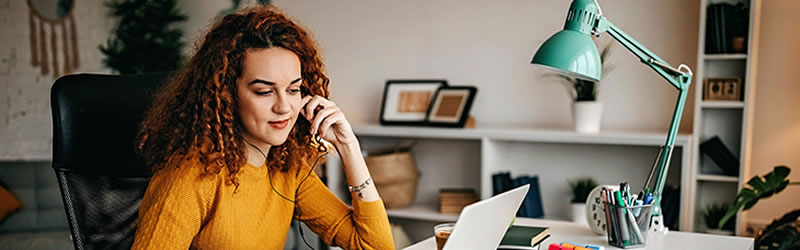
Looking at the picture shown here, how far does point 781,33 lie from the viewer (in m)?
2.73

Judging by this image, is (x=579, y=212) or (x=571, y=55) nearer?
(x=571, y=55)

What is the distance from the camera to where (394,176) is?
319cm

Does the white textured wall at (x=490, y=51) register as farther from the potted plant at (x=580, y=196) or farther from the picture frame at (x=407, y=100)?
the potted plant at (x=580, y=196)

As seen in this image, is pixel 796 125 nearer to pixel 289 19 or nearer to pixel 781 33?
pixel 781 33

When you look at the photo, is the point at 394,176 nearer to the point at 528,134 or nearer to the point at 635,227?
the point at 528,134

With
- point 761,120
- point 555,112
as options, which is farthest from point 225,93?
point 761,120

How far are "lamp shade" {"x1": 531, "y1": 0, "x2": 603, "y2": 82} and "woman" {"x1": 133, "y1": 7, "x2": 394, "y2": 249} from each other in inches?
18.2

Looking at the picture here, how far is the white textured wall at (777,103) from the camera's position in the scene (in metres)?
2.73

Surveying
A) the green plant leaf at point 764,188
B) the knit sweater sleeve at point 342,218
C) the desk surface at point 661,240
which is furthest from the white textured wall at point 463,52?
the knit sweater sleeve at point 342,218

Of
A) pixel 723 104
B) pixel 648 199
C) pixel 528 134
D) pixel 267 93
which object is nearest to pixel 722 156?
pixel 723 104

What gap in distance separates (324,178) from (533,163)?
99cm

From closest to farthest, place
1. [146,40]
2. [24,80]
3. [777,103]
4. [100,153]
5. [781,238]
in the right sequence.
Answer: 1. [100,153]
2. [781,238]
3. [777,103]
4. [146,40]
5. [24,80]

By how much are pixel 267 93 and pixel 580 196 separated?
6.18 feet

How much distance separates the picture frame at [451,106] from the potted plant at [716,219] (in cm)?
102
